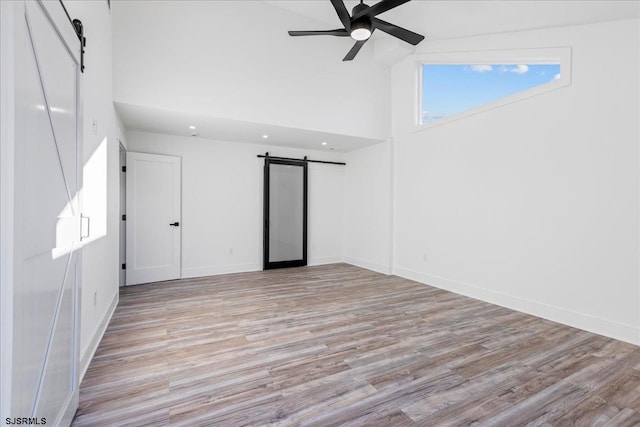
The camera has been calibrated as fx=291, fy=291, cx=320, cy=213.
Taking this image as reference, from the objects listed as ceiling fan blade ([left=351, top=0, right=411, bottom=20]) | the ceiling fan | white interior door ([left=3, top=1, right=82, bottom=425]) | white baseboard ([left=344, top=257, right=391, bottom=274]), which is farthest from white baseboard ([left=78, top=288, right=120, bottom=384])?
white baseboard ([left=344, top=257, right=391, bottom=274])

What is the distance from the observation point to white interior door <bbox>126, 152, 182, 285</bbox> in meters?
4.80

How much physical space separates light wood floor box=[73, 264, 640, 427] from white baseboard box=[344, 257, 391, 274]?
6.11ft

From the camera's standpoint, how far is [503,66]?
4.04 meters

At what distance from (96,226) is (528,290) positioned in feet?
15.9

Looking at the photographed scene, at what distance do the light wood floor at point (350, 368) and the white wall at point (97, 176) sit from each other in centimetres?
29

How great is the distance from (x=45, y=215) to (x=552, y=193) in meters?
4.54

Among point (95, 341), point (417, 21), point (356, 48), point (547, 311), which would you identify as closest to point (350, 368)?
point (95, 341)

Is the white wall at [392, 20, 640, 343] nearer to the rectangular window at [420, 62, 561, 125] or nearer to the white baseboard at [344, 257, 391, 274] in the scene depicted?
the rectangular window at [420, 62, 561, 125]

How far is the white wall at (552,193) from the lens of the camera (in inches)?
116

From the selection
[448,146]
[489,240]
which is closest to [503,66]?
→ [448,146]

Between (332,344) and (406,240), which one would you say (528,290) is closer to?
(406,240)

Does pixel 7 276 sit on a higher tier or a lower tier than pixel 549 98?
lower

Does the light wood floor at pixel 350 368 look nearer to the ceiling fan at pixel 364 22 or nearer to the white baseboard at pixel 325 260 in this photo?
the white baseboard at pixel 325 260

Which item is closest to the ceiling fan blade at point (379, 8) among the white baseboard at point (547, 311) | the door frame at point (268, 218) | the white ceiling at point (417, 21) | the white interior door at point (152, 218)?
the white ceiling at point (417, 21)
